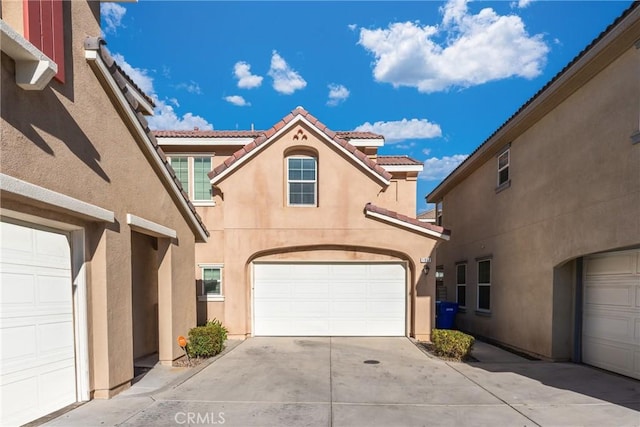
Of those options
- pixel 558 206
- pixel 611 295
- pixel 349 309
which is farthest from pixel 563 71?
pixel 349 309

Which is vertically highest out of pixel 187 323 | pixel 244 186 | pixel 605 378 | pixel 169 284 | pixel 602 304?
pixel 244 186

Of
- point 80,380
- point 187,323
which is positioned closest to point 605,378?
point 187,323

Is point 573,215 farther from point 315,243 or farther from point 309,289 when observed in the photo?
point 309,289

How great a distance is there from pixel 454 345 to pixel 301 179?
6.33 metres

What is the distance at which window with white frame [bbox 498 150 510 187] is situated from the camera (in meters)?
10.8

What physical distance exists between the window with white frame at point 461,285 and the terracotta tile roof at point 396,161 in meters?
4.50

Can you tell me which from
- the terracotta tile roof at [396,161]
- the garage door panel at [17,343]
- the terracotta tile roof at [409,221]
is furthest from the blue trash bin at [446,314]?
the garage door panel at [17,343]

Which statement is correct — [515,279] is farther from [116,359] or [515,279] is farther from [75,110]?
[75,110]

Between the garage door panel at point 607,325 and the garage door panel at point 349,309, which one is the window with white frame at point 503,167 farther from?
the garage door panel at point 349,309

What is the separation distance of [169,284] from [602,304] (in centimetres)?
928

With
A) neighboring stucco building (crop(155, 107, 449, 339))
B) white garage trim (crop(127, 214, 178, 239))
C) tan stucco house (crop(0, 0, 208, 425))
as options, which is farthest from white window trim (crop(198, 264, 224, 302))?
tan stucco house (crop(0, 0, 208, 425))

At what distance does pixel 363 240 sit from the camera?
1091 centimetres

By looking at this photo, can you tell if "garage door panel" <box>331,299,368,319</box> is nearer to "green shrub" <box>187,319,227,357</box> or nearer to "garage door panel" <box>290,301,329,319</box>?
"garage door panel" <box>290,301,329,319</box>

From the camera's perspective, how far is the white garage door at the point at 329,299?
36.3ft
